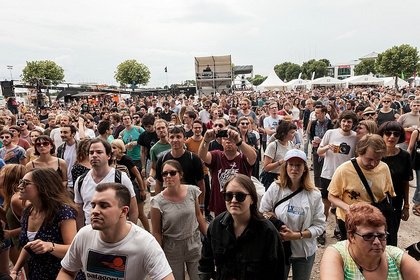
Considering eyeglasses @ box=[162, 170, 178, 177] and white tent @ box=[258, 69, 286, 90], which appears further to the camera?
white tent @ box=[258, 69, 286, 90]

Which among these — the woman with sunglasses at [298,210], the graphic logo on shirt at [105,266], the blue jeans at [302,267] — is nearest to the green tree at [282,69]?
the woman with sunglasses at [298,210]

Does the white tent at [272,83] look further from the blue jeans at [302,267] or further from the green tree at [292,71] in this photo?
the green tree at [292,71]

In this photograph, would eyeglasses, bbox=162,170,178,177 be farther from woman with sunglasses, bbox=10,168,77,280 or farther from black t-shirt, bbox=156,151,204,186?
black t-shirt, bbox=156,151,204,186

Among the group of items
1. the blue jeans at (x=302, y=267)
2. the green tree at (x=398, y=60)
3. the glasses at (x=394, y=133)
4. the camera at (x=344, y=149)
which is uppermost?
the green tree at (x=398, y=60)

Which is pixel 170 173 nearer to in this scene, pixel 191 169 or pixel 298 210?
pixel 191 169

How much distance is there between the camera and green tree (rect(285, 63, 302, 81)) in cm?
10019

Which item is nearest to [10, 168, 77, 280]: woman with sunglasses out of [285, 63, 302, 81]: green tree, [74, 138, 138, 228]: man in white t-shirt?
[74, 138, 138, 228]: man in white t-shirt

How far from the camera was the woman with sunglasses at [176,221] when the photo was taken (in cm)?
283

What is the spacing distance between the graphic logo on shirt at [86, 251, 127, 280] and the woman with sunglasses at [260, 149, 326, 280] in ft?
4.04

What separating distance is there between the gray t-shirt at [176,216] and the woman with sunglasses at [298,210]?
2.16 feet

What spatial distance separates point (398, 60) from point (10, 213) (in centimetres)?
4913

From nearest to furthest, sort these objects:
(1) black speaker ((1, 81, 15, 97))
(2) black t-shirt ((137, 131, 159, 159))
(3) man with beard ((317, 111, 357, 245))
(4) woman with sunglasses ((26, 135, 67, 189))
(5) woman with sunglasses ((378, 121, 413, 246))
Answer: (5) woman with sunglasses ((378, 121, 413, 246))
(4) woman with sunglasses ((26, 135, 67, 189))
(3) man with beard ((317, 111, 357, 245))
(2) black t-shirt ((137, 131, 159, 159))
(1) black speaker ((1, 81, 15, 97))

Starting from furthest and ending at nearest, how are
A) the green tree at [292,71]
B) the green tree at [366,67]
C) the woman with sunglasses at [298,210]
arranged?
the green tree at [292,71] < the green tree at [366,67] < the woman with sunglasses at [298,210]

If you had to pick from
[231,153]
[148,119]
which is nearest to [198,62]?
[148,119]
